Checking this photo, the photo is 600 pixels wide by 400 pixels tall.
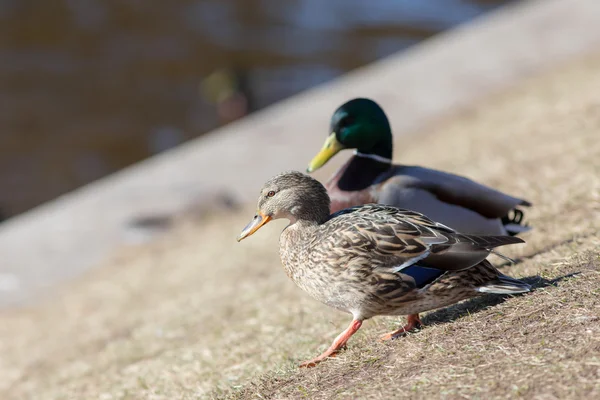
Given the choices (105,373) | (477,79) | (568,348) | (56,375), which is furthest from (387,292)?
(477,79)

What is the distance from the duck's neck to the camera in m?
4.76

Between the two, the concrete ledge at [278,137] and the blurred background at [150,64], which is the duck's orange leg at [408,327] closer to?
the concrete ledge at [278,137]

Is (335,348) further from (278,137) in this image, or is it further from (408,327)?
(278,137)

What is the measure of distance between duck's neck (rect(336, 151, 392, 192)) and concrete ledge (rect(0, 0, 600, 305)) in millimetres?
3770

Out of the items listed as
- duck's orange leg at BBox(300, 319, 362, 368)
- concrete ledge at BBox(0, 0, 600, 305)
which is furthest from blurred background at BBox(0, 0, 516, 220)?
duck's orange leg at BBox(300, 319, 362, 368)

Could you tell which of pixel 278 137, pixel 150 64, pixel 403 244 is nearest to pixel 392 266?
pixel 403 244

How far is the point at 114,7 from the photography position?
54.6ft

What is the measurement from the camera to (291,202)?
13.1 ft

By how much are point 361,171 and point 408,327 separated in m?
1.18

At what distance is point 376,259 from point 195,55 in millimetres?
12400

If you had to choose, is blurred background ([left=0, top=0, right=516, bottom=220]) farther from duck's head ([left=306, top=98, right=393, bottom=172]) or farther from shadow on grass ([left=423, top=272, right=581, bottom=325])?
shadow on grass ([left=423, top=272, right=581, bottom=325])

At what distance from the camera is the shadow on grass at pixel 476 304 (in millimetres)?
3842

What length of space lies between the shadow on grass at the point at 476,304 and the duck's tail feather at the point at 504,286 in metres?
0.11

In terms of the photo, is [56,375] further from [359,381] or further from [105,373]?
[359,381]
